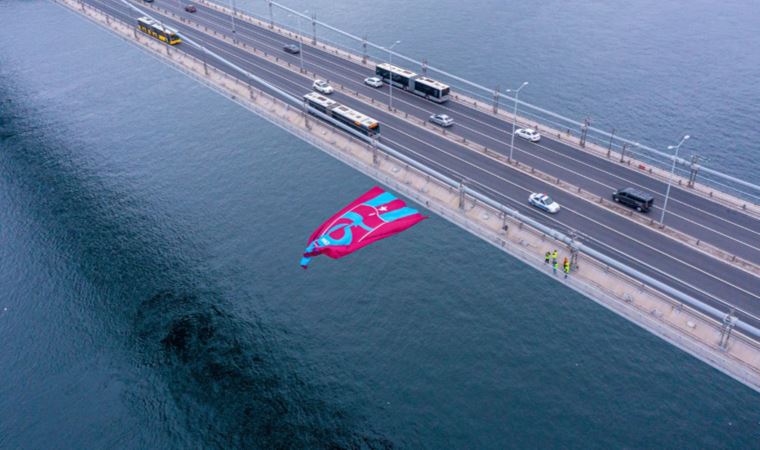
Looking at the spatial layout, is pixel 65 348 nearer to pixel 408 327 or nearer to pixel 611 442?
pixel 408 327

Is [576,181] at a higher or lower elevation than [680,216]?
higher

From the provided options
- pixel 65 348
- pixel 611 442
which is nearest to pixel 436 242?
pixel 611 442

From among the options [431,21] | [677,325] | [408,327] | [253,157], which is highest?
[431,21]

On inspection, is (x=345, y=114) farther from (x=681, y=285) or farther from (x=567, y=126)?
(x=567, y=126)

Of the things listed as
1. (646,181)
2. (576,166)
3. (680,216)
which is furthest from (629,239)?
(576,166)

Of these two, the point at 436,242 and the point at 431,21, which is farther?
the point at 431,21

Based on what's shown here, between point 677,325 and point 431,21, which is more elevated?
point 431,21
